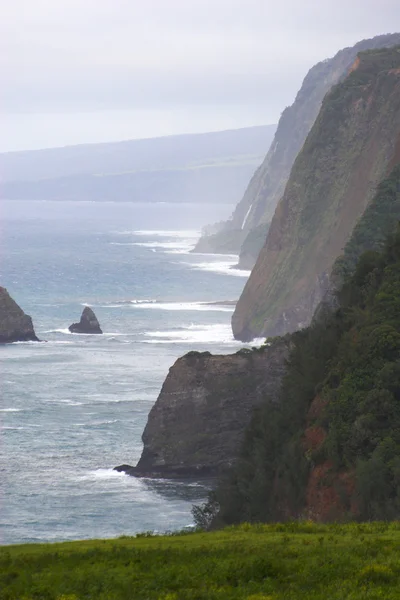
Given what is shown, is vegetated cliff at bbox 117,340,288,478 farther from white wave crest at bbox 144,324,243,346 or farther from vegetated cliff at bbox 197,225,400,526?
white wave crest at bbox 144,324,243,346

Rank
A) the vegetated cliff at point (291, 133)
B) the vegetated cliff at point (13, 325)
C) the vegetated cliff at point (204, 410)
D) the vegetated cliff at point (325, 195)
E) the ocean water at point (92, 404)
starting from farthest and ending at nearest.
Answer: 1. the vegetated cliff at point (291, 133)
2. the vegetated cliff at point (13, 325)
3. the vegetated cliff at point (325, 195)
4. the vegetated cliff at point (204, 410)
5. the ocean water at point (92, 404)

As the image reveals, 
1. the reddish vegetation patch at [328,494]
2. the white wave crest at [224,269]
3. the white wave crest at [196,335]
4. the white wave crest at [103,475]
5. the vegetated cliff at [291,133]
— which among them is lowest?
the white wave crest at [103,475]

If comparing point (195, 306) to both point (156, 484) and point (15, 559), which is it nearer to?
point (156, 484)

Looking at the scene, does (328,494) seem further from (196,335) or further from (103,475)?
(196,335)

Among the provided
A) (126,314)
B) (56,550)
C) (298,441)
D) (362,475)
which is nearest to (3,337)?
(126,314)

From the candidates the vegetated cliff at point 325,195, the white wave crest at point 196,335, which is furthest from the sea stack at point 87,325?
the vegetated cliff at point 325,195

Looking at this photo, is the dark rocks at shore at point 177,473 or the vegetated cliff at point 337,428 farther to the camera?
the dark rocks at shore at point 177,473

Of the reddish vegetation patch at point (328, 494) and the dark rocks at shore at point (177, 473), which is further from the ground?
the reddish vegetation patch at point (328, 494)

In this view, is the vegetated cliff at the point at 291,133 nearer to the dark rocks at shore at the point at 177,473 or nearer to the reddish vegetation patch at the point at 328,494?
the dark rocks at shore at the point at 177,473

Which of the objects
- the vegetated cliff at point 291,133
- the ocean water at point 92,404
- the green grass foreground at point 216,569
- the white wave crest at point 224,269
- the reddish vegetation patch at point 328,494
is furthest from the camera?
the vegetated cliff at point 291,133
